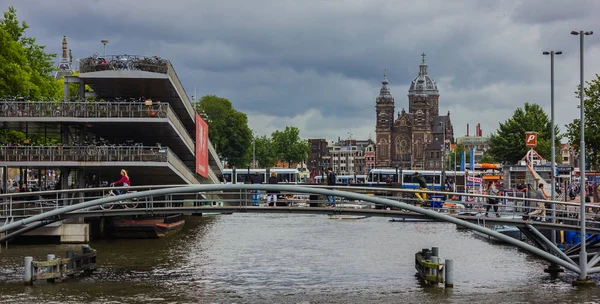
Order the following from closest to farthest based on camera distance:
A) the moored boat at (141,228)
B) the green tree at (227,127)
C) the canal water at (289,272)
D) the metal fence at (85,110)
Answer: the canal water at (289,272), the metal fence at (85,110), the moored boat at (141,228), the green tree at (227,127)

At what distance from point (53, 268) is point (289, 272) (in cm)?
917

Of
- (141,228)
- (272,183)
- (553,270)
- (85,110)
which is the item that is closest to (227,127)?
(141,228)

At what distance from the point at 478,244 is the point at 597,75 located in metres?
26.0

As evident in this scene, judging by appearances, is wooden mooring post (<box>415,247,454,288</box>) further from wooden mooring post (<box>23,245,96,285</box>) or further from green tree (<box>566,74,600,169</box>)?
green tree (<box>566,74,600,169</box>)

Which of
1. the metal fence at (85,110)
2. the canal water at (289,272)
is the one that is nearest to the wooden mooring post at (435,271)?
the canal water at (289,272)

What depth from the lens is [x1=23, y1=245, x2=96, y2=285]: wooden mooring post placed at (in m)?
33.1

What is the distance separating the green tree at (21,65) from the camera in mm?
60812

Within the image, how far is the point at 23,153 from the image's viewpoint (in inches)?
1992

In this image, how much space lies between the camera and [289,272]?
1494 inches

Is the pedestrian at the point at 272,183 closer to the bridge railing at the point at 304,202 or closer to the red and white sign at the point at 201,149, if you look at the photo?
the bridge railing at the point at 304,202

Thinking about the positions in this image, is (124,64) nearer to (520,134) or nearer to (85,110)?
(85,110)

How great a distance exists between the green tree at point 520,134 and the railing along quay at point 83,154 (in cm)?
7695

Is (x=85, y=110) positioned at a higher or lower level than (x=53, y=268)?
higher

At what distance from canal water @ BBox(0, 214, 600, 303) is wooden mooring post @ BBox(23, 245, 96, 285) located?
0.34 meters
